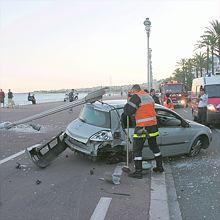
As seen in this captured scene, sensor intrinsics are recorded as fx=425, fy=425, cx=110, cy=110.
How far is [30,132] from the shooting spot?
56.2ft

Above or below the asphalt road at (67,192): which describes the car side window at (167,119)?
above

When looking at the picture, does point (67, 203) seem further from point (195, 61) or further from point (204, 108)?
point (195, 61)

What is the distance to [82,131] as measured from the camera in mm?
9500

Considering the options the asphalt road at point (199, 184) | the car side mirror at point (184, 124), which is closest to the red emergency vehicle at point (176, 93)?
the asphalt road at point (199, 184)

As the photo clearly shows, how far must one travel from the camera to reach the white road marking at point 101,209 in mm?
5770

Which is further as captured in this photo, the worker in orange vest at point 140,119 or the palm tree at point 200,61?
the palm tree at point 200,61

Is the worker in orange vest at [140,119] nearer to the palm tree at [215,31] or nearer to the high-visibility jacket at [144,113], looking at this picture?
the high-visibility jacket at [144,113]

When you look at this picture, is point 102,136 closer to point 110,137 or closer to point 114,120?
point 110,137

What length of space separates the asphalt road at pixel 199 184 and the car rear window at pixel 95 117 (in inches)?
70.8

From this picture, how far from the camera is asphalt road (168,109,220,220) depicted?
6145 mm

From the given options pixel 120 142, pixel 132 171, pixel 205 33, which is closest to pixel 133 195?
pixel 132 171

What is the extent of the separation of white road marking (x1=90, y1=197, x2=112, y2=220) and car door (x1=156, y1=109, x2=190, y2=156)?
341 cm

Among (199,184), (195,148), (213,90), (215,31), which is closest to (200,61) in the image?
(215,31)

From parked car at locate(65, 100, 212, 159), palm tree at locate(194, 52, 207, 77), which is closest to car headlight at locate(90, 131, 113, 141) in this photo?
parked car at locate(65, 100, 212, 159)
